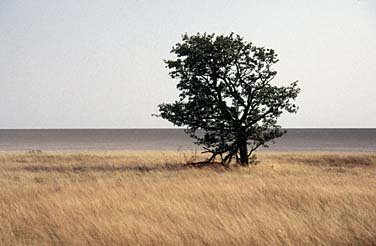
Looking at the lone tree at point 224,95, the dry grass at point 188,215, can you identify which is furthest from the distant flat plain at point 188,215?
the lone tree at point 224,95

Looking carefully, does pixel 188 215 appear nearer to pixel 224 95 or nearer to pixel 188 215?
pixel 188 215

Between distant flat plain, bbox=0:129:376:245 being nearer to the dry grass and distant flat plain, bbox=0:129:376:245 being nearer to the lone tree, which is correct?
the dry grass

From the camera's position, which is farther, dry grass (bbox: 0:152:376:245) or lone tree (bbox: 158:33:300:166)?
lone tree (bbox: 158:33:300:166)

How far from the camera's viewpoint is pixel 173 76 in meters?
26.4

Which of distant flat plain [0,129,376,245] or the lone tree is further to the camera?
the lone tree

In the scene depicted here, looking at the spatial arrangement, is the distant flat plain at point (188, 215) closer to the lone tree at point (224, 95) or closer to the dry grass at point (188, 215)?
the dry grass at point (188, 215)

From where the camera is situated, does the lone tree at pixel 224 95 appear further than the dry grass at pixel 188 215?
Yes

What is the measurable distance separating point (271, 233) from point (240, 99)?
58.7 ft

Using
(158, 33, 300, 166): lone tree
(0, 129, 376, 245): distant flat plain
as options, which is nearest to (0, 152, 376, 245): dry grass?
(0, 129, 376, 245): distant flat plain

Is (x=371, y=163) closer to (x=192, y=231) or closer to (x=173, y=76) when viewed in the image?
(x=173, y=76)

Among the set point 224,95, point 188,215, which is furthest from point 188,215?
point 224,95

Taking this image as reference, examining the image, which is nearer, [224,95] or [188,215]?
[188,215]

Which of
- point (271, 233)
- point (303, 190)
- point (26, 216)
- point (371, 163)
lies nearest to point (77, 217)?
point (26, 216)

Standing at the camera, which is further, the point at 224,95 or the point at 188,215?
the point at 224,95
